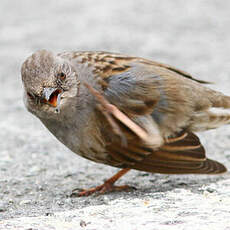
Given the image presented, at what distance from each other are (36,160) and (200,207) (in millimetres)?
3031

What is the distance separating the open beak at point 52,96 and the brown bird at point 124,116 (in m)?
0.01

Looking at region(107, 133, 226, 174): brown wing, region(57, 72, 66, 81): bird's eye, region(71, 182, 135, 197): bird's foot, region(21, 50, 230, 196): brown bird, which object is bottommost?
region(71, 182, 135, 197): bird's foot

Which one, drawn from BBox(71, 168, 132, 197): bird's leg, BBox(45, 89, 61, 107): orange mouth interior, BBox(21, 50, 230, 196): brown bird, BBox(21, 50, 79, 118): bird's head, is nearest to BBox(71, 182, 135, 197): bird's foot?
BBox(71, 168, 132, 197): bird's leg

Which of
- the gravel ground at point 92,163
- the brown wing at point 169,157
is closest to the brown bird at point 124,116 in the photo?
the brown wing at point 169,157

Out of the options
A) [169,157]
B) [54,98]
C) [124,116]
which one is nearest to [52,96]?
[54,98]

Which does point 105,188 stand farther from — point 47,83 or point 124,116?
point 47,83

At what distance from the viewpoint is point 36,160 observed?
7.38 meters

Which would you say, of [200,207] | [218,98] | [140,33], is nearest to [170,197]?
[200,207]

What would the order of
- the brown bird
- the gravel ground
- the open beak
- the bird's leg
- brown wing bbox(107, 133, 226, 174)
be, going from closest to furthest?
1. the gravel ground
2. the open beak
3. the brown bird
4. brown wing bbox(107, 133, 226, 174)
5. the bird's leg

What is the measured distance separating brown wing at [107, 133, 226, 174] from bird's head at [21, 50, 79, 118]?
72 centimetres

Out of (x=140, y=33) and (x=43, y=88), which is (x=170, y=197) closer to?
(x=43, y=88)

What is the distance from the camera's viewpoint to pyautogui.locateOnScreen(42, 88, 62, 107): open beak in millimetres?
5309

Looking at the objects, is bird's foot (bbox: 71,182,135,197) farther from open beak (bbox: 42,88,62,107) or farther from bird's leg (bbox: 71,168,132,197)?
open beak (bbox: 42,88,62,107)

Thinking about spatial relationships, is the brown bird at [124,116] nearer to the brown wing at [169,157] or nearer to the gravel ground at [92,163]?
the brown wing at [169,157]
